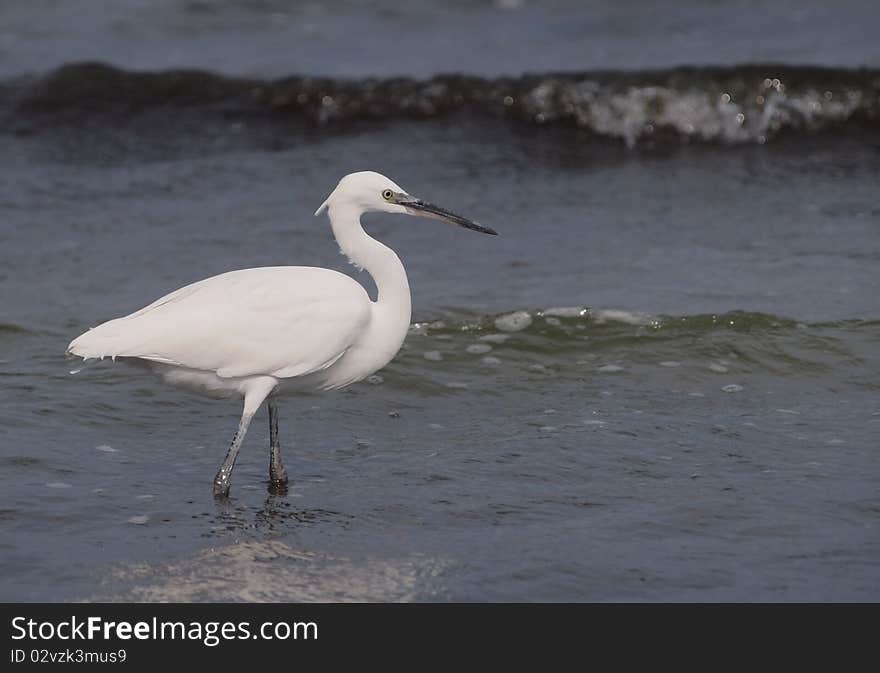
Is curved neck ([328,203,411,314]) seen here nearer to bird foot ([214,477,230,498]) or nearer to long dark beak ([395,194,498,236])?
long dark beak ([395,194,498,236])

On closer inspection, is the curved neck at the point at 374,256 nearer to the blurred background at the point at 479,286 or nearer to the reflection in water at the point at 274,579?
the blurred background at the point at 479,286

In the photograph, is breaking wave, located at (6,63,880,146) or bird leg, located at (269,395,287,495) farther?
breaking wave, located at (6,63,880,146)

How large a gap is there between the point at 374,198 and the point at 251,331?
33.0 inches

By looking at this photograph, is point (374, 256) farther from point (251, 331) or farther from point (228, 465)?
point (228, 465)

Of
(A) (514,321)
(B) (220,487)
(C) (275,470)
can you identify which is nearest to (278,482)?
(C) (275,470)

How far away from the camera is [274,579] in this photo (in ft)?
16.8

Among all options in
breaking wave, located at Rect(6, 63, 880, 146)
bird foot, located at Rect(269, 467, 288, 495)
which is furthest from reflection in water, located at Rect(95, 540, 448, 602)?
breaking wave, located at Rect(6, 63, 880, 146)

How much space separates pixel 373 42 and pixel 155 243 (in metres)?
6.18

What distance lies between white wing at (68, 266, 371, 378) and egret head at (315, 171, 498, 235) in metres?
0.39

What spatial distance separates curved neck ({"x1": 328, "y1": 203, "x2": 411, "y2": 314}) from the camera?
6.20 metres

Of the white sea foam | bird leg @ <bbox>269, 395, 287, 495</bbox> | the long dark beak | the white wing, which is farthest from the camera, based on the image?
the white sea foam

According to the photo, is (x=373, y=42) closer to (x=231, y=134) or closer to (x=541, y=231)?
(x=231, y=134)

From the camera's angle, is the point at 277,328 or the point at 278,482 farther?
the point at 278,482

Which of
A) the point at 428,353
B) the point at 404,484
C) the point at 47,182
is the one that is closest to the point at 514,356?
the point at 428,353
